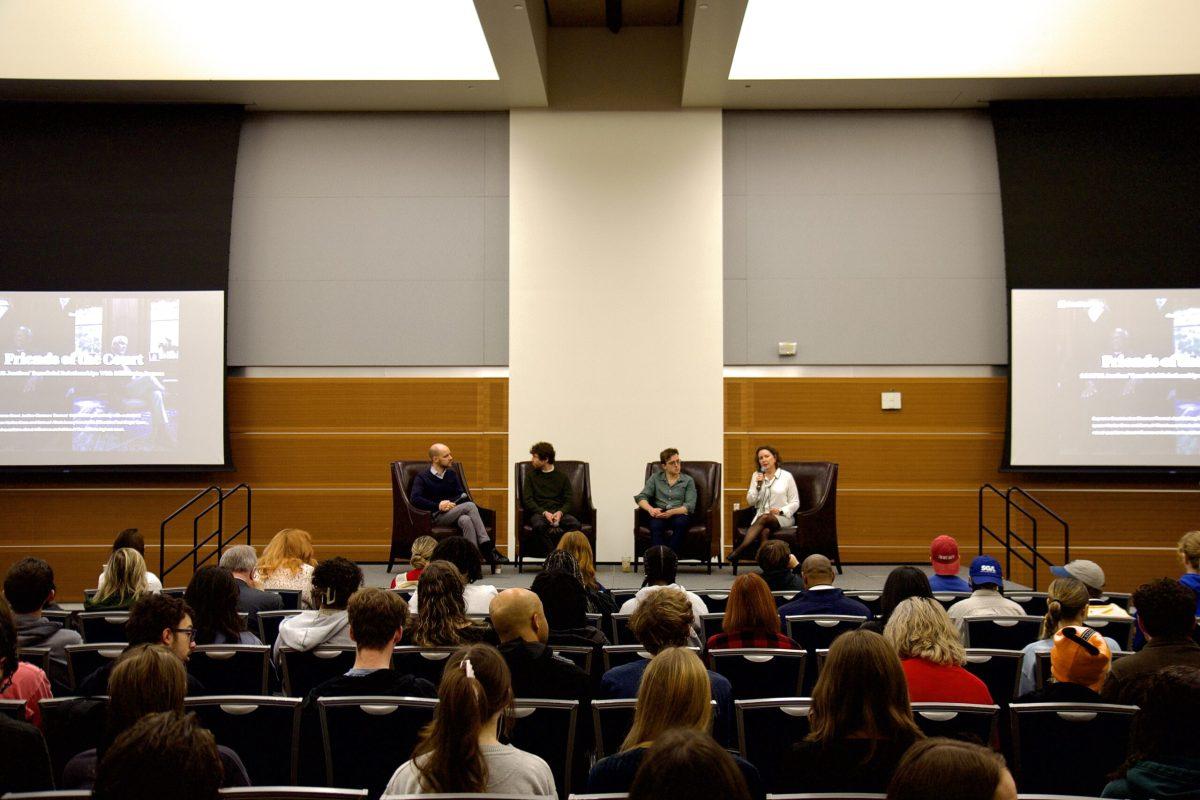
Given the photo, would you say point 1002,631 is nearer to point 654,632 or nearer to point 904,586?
point 904,586

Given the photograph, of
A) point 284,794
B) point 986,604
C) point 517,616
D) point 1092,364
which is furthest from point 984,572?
point 1092,364

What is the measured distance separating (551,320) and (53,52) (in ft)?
15.4

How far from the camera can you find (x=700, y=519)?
8.68 metres

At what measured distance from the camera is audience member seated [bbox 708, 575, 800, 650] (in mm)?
3760

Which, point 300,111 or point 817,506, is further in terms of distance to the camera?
point 300,111

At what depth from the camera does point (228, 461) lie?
930cm

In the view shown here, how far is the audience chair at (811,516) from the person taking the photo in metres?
8.38

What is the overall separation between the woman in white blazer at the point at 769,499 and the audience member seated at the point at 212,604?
498 cm

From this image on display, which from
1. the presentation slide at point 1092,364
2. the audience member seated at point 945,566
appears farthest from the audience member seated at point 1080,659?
the presentation slide at point 1092,364

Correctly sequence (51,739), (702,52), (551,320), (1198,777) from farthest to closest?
(551,320)
(702,52)
(51,739)
(1198,777)

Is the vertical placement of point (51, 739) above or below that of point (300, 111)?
below

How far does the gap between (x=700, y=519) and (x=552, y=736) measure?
232 inches

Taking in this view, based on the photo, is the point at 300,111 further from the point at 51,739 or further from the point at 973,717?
the point at 973,717

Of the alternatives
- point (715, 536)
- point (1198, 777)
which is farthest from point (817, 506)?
point (1198, 777)
